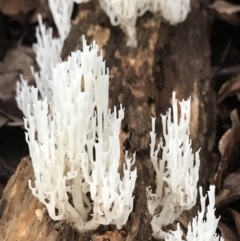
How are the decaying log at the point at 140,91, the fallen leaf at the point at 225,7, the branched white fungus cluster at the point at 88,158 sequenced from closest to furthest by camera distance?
the branched white fungus cluster at the point at 88,158 → the decaying log at the point at 140,91 → the fallen leaf at the point at 225,7

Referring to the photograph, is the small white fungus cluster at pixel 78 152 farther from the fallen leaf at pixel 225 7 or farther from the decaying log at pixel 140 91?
the fallen leaf at pixel 225 7

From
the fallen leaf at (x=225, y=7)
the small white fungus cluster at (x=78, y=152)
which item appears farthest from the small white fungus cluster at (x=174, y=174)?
the fallen leaf at (x=225, y=7)

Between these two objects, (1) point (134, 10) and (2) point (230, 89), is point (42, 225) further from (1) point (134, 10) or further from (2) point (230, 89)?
(2) point (230, 89)

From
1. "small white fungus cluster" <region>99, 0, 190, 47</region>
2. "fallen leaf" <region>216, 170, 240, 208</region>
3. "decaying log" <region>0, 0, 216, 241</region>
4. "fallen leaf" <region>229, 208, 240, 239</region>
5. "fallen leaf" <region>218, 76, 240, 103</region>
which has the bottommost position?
"fallen leaf" <region>229, 208, 240, 239</region>

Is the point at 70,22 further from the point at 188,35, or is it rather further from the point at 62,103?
the point at 62,103

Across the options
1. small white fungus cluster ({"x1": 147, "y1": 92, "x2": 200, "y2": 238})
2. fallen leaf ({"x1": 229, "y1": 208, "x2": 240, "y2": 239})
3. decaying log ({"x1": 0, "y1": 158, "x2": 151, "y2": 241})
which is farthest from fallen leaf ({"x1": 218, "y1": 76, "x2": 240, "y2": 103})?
decaying log ({"x1": 0, "y1": 158, "x2": 151, "y2": 241})

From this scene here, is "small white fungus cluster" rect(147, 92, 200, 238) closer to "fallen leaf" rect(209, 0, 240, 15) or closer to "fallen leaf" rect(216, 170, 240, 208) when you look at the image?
"fallen leaf" rect(216, 170, 240, 208)

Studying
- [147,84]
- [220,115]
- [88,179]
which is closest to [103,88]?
[88,179]
